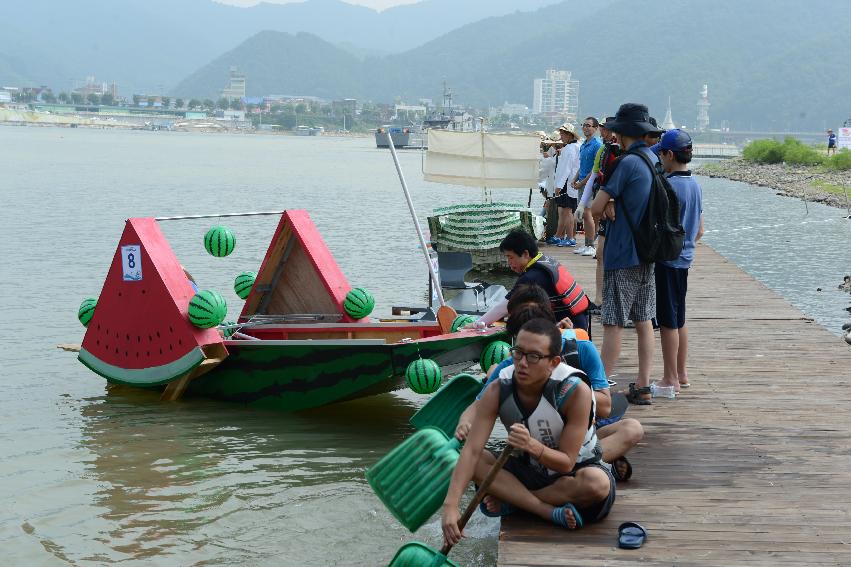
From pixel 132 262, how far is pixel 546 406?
18.8 ft

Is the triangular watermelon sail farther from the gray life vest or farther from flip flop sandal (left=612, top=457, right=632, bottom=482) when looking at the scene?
the gray life vest

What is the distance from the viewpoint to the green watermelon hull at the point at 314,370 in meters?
8.83

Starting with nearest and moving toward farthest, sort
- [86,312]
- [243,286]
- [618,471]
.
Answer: [618,471] → [86,312] → [243,286]

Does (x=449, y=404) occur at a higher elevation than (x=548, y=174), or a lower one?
lower

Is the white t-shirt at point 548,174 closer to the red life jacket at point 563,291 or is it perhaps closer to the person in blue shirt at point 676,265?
the person in blue shirt at point 676,265

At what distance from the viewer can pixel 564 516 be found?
548 centimetres

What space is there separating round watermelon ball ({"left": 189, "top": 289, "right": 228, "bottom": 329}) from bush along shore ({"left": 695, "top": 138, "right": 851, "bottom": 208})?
Result: 99.0 feet

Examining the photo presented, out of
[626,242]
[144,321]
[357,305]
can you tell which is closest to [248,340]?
[144,321]

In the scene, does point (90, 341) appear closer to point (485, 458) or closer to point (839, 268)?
point (485, 458)

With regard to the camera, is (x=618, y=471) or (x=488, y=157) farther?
(x=488, y=157)

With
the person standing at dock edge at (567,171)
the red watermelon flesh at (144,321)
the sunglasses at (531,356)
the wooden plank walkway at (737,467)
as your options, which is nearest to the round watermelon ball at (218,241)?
the red watermelon flesh at (144,321)

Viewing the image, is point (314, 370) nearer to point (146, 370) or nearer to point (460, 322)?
point (460, 322)

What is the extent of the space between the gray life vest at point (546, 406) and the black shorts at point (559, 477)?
237 millimetres

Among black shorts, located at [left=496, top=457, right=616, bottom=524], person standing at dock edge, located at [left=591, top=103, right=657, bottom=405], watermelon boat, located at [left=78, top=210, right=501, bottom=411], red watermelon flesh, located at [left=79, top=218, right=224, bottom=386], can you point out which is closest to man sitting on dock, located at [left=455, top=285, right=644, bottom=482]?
black shorts, located at [left=496, top=457, right=616, bottom=524]
